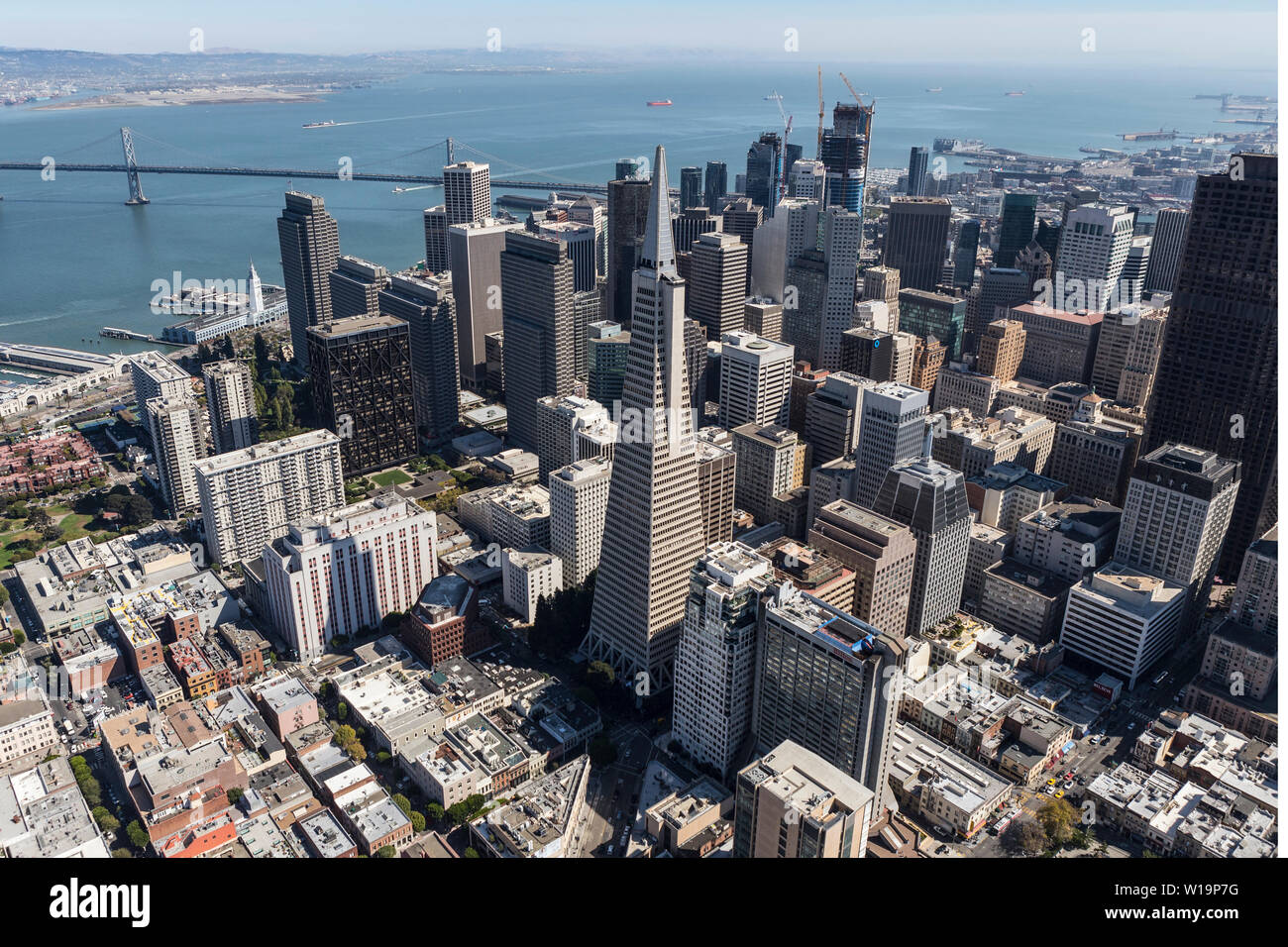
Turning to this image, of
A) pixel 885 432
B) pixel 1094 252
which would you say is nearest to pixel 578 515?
pixel 885 432

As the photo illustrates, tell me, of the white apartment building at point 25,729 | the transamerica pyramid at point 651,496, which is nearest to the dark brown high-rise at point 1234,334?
the transamerica pyramid at point 651,496

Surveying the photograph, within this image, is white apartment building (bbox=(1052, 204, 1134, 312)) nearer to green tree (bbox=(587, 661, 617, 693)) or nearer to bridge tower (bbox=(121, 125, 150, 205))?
green tree (bbox=(587, 661, 617, 693))

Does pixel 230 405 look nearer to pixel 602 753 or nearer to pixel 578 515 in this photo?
pixel 578 515

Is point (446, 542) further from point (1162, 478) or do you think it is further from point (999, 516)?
point (1162, 478)

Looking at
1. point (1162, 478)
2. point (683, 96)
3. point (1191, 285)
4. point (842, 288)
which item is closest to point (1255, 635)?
point (1162, 478)

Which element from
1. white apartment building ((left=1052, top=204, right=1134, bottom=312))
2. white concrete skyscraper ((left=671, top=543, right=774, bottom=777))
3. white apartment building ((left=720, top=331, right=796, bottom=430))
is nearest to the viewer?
white concrete skyscraper ((left=671, top=543, right=774, bottom=777))

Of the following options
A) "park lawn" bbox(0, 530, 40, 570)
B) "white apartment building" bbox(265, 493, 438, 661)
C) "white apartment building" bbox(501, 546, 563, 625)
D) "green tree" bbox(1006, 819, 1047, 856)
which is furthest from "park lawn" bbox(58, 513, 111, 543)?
"green tree" bbox(1006, 819, 1047, 856)

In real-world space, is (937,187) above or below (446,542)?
above
